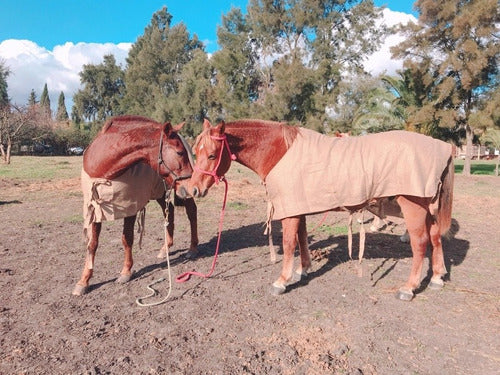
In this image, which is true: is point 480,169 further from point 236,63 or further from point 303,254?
point 303,254

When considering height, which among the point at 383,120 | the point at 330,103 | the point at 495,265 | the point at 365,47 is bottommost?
the point at 495,265

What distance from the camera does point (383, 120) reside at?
82.9 feet

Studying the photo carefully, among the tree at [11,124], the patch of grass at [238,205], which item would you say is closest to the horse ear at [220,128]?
the patch of grass at [238,205]

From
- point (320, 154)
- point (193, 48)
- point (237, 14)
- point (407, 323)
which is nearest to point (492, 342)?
point (407, 323)

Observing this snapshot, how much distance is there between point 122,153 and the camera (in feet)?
12.7

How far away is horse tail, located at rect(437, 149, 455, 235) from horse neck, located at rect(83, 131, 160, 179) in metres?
3.49

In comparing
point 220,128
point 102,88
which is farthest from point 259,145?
point 102,88

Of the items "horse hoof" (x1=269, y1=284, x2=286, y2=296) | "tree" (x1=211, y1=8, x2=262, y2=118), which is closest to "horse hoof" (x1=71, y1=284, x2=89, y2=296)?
"horse hoof" (x1=269, y1=284, x2=286, y2=296)

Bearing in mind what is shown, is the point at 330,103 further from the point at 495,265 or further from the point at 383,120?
the point at 495,265

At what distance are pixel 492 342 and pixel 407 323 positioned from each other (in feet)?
2.33

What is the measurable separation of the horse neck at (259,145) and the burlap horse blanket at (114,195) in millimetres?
1319

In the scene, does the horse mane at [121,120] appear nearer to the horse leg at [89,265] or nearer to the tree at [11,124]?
the horse leg at [89,265]

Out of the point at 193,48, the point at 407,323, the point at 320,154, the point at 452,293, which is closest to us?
the point at 407,323

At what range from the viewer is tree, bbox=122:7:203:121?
48.9 m
